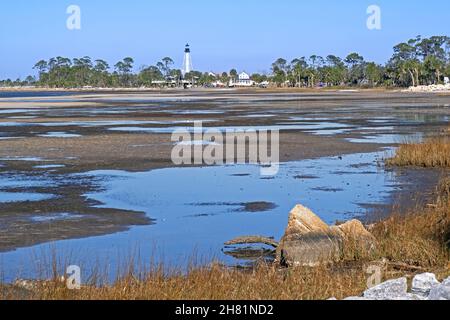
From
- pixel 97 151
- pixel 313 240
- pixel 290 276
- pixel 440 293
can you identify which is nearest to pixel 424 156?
pixel 97 151

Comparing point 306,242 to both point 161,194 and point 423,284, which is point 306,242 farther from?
point 161,194

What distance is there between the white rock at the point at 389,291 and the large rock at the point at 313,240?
3.67m

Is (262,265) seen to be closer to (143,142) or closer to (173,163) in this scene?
(173,163)

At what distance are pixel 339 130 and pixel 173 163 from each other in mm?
15645

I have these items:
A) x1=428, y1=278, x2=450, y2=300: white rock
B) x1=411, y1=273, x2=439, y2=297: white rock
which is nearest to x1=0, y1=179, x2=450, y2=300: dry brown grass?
x1=411, y1=273, x2=439, y2=297: white rock

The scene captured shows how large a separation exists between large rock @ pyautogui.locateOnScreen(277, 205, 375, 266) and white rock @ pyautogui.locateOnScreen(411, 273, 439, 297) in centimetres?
346

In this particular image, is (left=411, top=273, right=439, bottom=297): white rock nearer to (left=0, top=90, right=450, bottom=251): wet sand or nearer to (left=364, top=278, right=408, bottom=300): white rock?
(left=364, top=278, right=408, bottom=300): white rock

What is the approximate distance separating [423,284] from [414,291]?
12 cm

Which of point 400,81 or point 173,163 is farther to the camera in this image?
point 400,81

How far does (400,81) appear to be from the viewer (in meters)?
169

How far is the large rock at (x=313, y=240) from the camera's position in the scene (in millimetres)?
12180

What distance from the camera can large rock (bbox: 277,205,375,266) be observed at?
1218 cm

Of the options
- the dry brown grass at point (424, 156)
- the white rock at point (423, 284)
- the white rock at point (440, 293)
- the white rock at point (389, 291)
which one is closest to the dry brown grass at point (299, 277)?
the white rock at point (389, 291)
